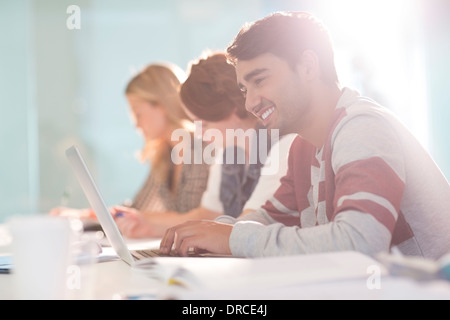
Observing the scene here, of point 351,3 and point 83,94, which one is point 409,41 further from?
point 83,94

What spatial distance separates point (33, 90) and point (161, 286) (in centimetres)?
402

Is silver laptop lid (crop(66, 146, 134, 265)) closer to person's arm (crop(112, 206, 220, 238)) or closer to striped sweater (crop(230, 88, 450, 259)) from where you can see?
striped sweater (crop(230, 88, 450, 259))

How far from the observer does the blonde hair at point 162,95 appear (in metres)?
2.66

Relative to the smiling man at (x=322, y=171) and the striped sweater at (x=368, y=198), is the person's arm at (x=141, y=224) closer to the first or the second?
the smiling man at (x=322, y=171)

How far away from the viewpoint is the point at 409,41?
3.66m

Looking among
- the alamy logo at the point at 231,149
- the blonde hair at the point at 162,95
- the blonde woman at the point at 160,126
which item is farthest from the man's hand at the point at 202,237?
the blonde hair at the point at 162,95

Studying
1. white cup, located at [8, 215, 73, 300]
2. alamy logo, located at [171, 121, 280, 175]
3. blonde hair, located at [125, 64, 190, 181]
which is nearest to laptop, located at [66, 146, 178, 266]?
white cup, located at [8, 215, 73, 300]

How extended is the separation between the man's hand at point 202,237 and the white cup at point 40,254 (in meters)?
0.44

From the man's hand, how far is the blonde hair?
1482mm

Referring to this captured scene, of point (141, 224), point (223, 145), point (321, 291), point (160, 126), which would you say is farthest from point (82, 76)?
point (321, 291)

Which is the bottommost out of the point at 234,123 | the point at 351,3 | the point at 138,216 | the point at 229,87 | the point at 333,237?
the point at 138,216

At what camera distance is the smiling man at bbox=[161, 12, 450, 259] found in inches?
39.6

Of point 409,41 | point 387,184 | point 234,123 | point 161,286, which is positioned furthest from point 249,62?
point 409,41

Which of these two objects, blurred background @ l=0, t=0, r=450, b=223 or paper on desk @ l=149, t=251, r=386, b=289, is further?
blurred background @ l=0, t=0, r=450, b=223
